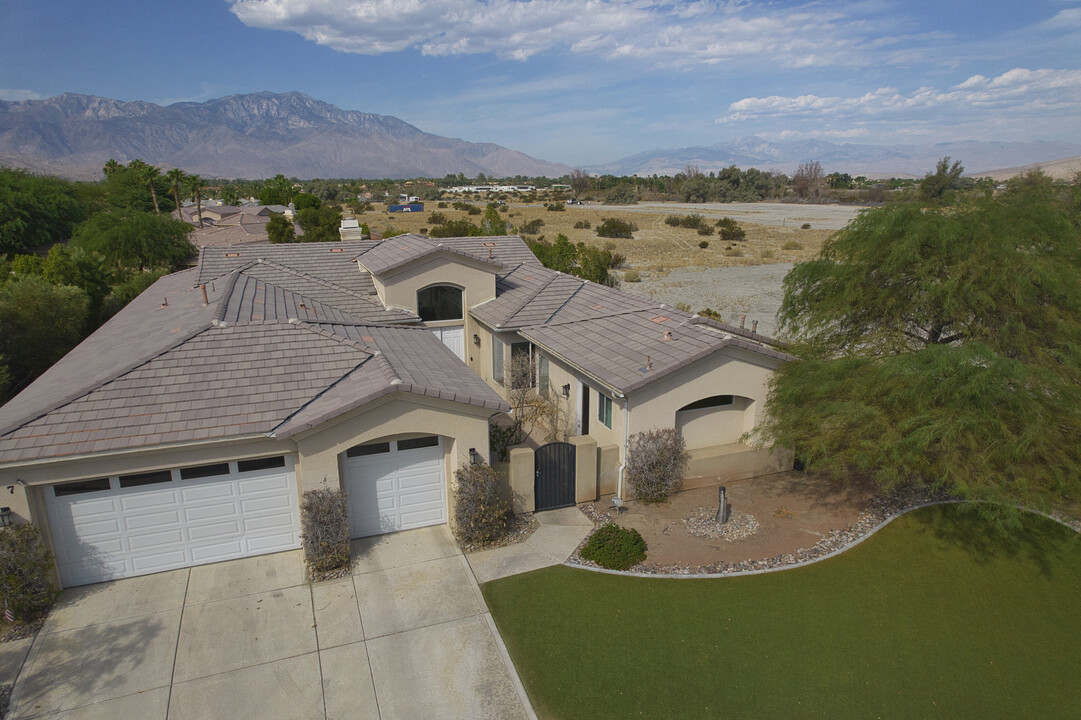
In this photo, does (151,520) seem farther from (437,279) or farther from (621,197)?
(621,197)

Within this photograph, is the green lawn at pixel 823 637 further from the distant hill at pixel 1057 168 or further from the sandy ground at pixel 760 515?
the distant hill at pixel 1057 168

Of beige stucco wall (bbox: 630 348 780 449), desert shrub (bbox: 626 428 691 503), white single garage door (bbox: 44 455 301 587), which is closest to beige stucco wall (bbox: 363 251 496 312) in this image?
beige stucco wall (bbox: 630 348 780 449)

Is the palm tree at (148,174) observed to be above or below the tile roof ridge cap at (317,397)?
above

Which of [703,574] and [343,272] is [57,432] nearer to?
[703,574]

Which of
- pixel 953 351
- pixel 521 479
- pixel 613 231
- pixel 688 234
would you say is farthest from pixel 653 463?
pixel 688 234

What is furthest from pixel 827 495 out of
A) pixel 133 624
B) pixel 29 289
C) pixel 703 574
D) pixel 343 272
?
pixel 29 289

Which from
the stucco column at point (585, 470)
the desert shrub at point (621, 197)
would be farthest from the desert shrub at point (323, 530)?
the desert shrub at point (621, 197)
